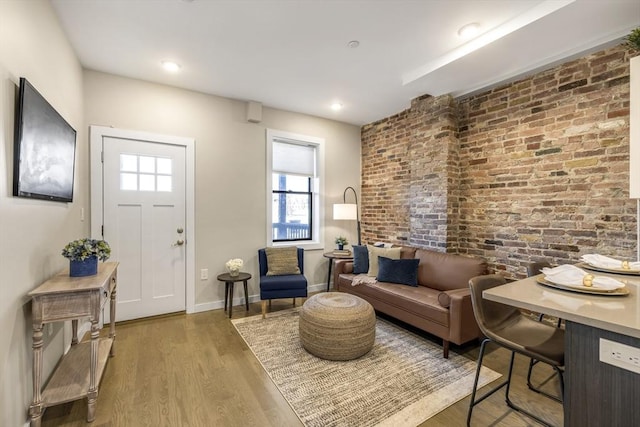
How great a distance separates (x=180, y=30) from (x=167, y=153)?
4.80 ft

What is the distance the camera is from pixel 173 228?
11.3 feet

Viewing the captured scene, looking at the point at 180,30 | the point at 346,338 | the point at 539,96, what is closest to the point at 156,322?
the point at 346,338

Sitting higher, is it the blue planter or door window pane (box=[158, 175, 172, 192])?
door window pane (box=[158, 175, 172, 192])

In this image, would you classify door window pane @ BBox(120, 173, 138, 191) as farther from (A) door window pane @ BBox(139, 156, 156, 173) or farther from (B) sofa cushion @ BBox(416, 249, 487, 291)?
(B) sofa cushion @ BBox(416, 249, 487, 291)

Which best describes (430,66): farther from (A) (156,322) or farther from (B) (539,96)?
(A) (156,322)

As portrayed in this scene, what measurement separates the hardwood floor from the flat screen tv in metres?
1.43

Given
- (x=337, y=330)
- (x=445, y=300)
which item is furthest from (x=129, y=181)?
(x=445, y=300)

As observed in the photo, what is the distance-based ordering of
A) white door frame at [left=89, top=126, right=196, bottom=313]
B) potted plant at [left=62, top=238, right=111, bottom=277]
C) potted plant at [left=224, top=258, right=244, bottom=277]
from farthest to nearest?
1. potted plant at [left=224, top=258, right=244, bottom=277]
2. white door frame at [left=89, top=126, right=196, bottom=313]
3. potted plant at [left=62, top=238, right=111, bottom=277]

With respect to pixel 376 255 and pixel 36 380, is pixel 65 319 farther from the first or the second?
pixel 376 255

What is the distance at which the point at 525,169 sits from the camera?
300 centimetres

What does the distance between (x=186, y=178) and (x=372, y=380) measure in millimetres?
3026

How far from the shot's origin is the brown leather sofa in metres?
2.47

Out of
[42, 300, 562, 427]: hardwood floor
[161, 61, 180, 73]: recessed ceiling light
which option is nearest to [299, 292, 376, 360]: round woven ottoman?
[42, 300, 562, 427]: hardwood floor

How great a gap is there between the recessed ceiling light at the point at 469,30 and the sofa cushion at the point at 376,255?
7.81 ft
